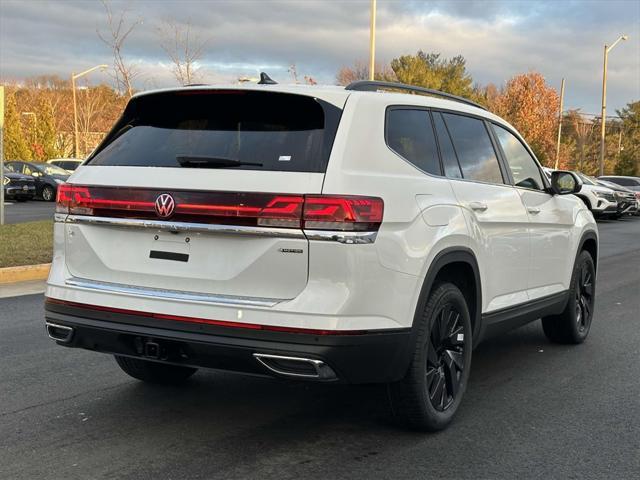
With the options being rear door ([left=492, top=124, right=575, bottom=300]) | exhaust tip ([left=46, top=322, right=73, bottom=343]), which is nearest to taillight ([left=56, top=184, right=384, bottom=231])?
exhaust tip ([left=46, top=322, right=73, bottom=343])

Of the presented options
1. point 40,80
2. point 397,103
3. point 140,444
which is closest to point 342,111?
point 397,103

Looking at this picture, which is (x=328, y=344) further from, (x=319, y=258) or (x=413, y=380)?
(x=413, y=380)

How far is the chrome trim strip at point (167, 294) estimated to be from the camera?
11.6ft

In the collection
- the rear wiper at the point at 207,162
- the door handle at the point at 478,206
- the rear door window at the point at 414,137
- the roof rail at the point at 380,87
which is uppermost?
the roof rail at the point at 380,87

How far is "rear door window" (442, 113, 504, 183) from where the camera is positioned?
4777 mm

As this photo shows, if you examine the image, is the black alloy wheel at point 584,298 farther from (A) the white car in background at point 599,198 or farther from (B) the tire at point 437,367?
(A) the white car in background at point 599,198

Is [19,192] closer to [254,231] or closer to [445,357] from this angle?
[445,357]

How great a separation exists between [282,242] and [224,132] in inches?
31.8

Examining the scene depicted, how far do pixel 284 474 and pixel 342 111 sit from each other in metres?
1.85

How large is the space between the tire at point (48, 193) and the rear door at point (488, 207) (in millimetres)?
25683

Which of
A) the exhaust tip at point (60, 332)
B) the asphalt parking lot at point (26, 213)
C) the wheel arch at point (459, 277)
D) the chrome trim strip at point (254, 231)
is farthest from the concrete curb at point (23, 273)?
the asphalt parking lot at point (26, 213)

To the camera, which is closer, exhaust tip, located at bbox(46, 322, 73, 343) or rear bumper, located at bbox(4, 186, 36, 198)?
exhaust tip, located at bbox(46, 322, 73, 343)

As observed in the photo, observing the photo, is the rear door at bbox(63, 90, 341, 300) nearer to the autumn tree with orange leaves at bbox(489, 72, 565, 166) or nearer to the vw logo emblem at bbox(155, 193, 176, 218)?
the vw logo emblem at bbox(155, 193, 176, 218)

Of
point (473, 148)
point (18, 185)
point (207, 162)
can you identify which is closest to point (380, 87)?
point (473, 148)
